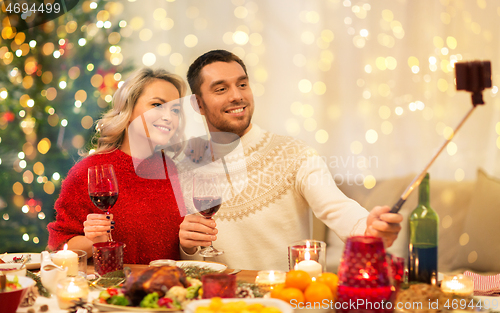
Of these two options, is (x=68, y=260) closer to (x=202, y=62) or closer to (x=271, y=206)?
(x=271, y=206)

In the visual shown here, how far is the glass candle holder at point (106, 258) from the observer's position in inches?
45.8

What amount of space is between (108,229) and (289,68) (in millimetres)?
1194

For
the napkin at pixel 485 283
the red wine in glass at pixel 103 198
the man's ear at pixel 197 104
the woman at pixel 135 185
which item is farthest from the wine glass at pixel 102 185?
the napkin at pixel 485 283

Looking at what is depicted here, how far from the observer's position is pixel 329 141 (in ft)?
6.72

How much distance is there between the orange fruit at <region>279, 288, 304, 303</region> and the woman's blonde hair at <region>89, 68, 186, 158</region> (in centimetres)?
124

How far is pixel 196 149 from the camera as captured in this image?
1959mm

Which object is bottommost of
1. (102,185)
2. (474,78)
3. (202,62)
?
(102,185)

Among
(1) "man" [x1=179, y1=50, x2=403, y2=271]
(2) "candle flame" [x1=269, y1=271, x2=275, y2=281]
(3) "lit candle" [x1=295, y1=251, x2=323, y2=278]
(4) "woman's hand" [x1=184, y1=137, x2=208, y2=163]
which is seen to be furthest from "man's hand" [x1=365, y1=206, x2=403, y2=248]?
(4) "woman's hand" [x1=184, y1=137, x2=208, y2=163]

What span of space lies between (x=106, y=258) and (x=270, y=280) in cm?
53

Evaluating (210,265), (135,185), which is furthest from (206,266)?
(135,185)

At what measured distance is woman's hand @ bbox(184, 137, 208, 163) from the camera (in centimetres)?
194

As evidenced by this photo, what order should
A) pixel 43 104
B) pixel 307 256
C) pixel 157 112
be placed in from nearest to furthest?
pixel 307 256 → pixel 157 112 → pixel 43 104

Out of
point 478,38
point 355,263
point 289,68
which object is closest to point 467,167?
point 478,38

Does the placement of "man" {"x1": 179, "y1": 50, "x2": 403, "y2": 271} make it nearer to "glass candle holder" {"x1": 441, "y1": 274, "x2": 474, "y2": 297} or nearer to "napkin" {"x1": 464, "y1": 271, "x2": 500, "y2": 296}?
"napkin" {"x1": 464, "y1": 271, "x2": 500, "y2": 296}
